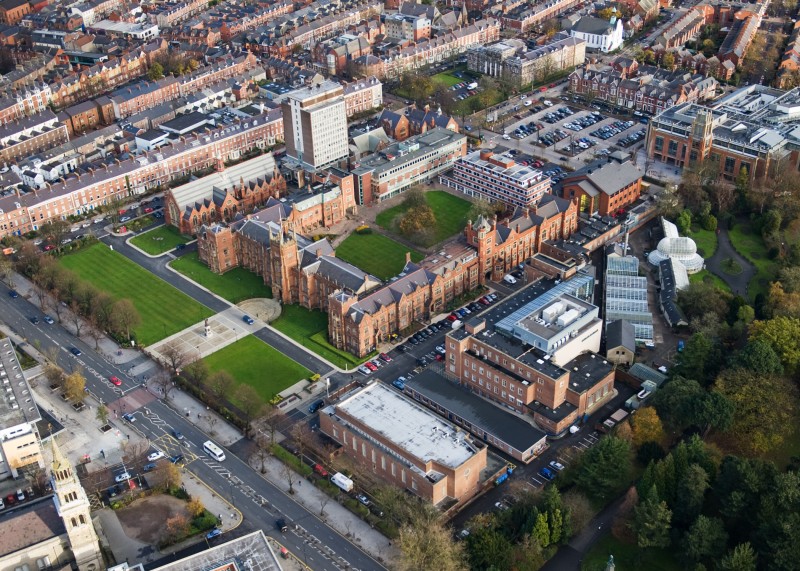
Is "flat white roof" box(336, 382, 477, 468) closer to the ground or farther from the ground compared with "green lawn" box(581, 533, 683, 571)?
farther from the ground

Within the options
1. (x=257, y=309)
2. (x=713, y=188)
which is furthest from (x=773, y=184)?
(x=257, y=309)

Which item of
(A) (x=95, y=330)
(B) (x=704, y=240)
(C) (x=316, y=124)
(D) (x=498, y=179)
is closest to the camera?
(A) (x=95, y=330)

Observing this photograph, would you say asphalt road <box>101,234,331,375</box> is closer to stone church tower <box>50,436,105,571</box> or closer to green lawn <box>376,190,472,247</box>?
green lawn <box>376,190,472,247</box>

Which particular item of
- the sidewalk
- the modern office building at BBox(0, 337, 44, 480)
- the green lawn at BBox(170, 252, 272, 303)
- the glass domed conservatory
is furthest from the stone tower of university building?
the glass domed conservatory

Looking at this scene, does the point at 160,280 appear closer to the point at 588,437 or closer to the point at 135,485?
the point at 135,485

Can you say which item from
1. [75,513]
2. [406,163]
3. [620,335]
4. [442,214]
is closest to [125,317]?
[75,513]

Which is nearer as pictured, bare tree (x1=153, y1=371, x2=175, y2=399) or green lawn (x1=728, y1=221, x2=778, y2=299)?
bare tree (x1=153, y1=371, x2=175, y2=399)

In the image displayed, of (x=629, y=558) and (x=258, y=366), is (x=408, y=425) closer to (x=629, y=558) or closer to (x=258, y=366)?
(x=258, y=366)
